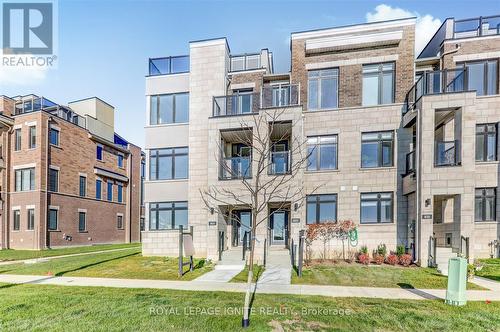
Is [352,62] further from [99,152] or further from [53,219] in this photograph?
[53,219]

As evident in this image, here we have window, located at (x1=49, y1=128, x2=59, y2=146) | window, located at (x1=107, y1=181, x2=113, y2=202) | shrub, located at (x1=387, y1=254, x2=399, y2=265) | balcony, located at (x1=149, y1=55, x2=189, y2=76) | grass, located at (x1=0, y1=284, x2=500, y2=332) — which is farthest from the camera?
window, located at (x1=107, y1=181, x2=113, y2=202)

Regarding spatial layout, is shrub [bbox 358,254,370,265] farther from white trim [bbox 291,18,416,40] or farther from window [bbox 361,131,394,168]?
white trim [bbox 291,18,416,40]

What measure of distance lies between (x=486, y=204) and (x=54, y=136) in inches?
1145

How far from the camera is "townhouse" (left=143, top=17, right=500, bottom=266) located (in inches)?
497

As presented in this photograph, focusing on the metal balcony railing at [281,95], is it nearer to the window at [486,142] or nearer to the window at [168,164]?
the window at [168,164]

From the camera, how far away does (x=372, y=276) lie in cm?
1004

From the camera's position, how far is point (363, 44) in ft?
48.2

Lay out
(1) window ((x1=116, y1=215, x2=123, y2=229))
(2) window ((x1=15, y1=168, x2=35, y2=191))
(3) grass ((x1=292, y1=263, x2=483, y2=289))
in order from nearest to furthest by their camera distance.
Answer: (3) grass ((x1=292, y1=263, x2=483, y2=289)) < (2) window ((x1=15, y1=168, x2=35, y2=191)) < (1) window ((x1=116, y1=215, x2=123, y2=229))

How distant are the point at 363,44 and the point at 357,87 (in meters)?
2.21

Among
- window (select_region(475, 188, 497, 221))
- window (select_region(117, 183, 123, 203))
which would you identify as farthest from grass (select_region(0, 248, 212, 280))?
window (select_region(117, 183, 123, 203))

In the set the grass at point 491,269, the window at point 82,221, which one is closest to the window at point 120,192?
the window at point 82,221

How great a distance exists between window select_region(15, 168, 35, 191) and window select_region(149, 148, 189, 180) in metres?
12.3

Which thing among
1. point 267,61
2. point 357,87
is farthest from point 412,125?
point 267,61

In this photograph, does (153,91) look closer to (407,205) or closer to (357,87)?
(357,87)
